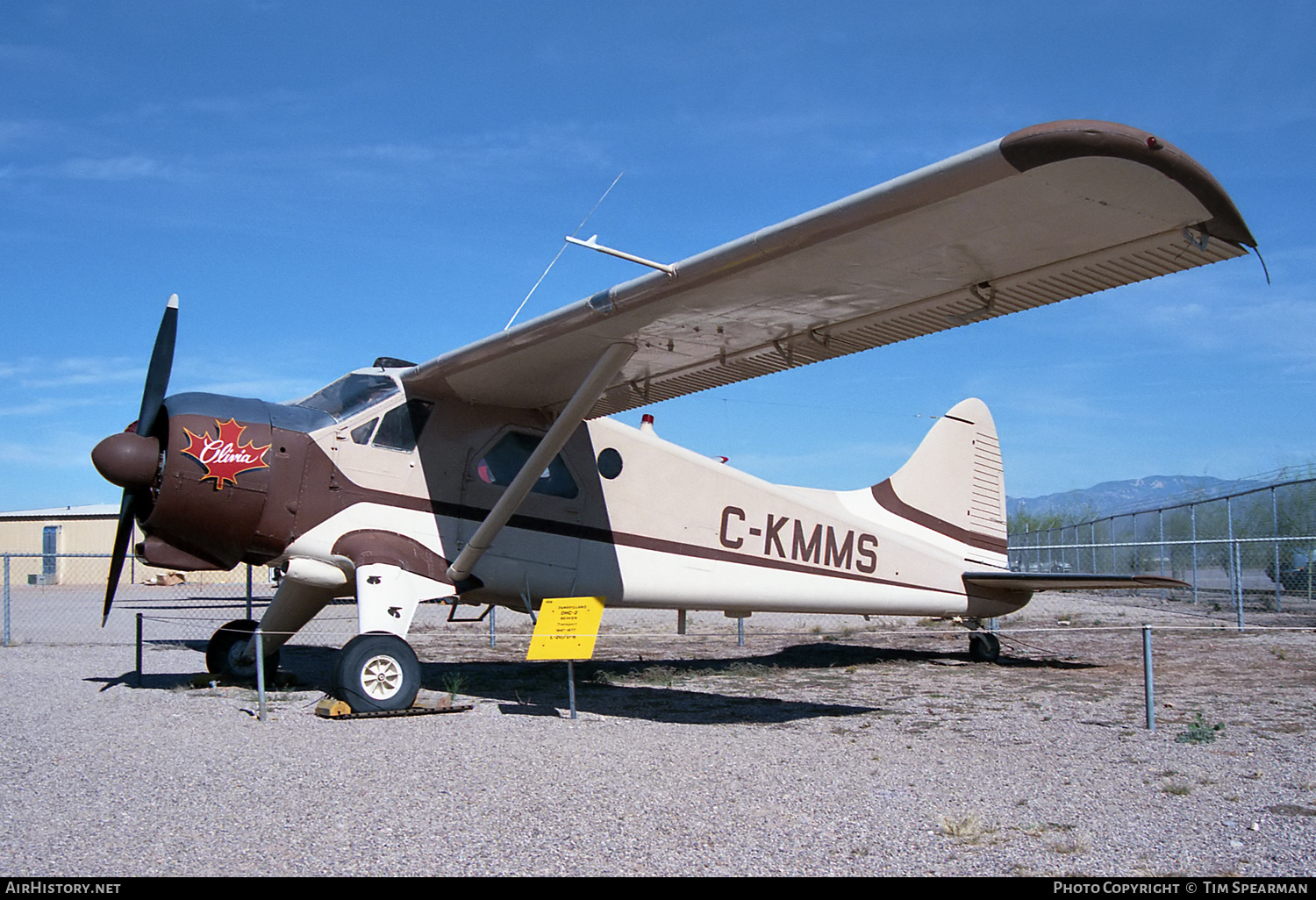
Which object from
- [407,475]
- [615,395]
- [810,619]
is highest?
[615,395]

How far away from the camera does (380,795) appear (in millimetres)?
5160

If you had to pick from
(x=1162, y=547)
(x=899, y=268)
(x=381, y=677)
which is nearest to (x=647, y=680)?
(x=381, y=677)

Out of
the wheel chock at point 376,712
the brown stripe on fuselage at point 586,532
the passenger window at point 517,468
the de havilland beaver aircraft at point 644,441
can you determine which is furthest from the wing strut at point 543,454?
the wheel chock at point 376,712

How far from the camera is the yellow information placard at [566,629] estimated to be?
7.98 m

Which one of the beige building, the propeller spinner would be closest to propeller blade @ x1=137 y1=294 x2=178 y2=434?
the propeller spinner

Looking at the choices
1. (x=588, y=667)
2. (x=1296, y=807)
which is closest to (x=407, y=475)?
(x=588, y=667)

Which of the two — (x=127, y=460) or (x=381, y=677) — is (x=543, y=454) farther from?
(x=127, y=460)

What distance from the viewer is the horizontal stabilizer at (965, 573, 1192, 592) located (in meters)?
10.2

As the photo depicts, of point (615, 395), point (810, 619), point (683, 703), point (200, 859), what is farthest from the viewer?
point (810, 619)

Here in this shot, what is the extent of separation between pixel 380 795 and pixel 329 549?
3.85m

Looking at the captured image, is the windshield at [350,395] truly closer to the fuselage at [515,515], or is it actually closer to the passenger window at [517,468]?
the fuselage at [515,515]

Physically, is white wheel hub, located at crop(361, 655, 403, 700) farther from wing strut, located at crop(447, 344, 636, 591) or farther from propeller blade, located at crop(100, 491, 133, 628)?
propeller blade, located at crop(100, 491, 133, 628)

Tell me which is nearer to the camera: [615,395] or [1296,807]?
[1296,807]

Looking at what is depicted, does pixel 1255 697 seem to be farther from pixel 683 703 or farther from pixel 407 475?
pixel 407 475
